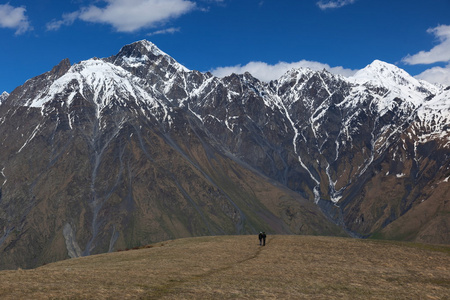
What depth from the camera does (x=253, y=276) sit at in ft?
137

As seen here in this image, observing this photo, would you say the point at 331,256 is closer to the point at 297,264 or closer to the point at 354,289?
the point at 297,264

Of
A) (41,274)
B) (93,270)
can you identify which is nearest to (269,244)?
(93,270)

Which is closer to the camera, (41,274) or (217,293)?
(217,293)

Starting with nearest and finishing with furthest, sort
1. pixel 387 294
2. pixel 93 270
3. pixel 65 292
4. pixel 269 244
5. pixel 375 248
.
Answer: pixel 65 292
pixel 387 294
pixel 93 270
pixel 375 248
pixel 269 244

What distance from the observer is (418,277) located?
145ft

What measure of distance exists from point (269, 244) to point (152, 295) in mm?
39072

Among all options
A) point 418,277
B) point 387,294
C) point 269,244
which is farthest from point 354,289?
point 269,244

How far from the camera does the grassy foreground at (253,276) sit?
3422 cm

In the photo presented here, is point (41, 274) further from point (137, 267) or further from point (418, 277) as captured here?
point (418, 277)

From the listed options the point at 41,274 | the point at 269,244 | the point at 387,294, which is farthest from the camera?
the point at 269,244

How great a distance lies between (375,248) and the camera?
6369cm

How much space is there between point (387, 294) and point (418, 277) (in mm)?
9819

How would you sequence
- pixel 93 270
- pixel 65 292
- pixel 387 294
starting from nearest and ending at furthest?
pixel 65 292
pixel 387 294
pixel 93 270

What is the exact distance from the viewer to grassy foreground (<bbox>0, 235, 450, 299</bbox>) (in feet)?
112
